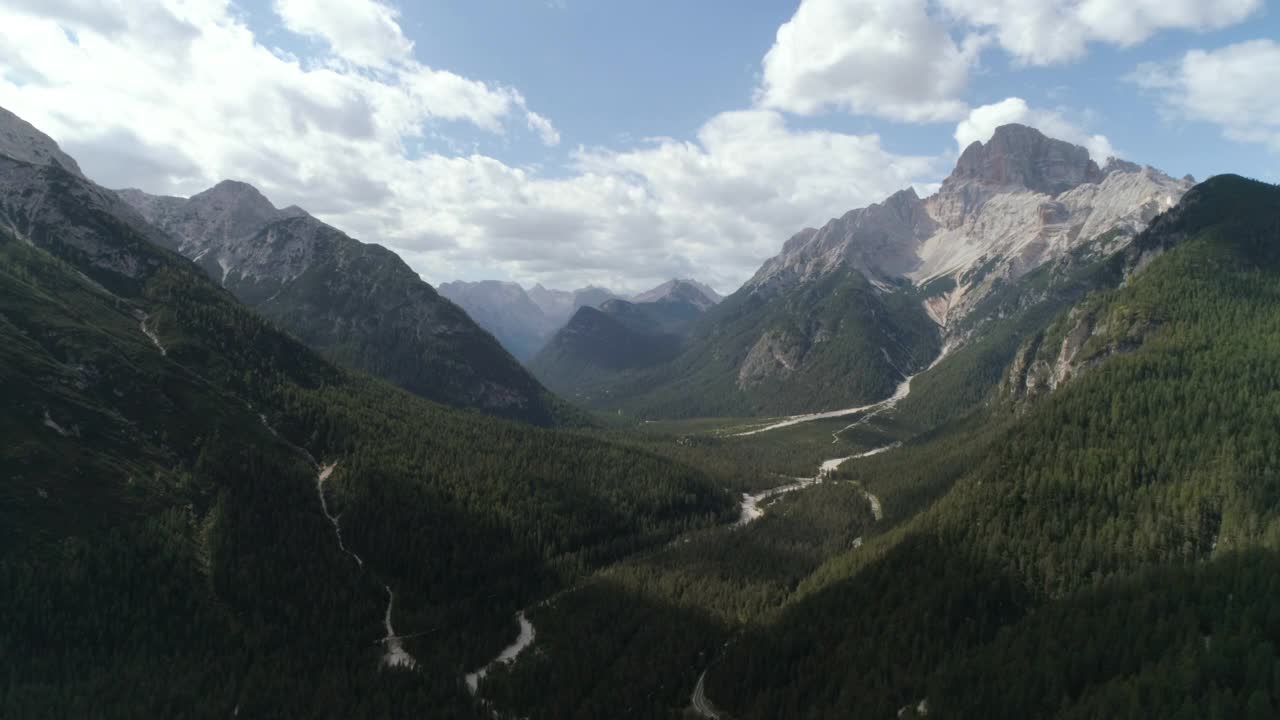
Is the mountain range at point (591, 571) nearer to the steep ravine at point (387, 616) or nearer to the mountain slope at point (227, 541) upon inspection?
the mountain slope at point (227, 541)

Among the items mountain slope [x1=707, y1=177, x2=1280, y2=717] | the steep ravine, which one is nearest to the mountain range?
mountain slope [x1=707, y1=177, x2=1280, y2=717]

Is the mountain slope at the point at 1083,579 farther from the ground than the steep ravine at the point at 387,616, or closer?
farther from the ground

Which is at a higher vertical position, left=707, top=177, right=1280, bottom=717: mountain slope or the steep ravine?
left=707, top=177, right=1280, bottom=717: mountain slope

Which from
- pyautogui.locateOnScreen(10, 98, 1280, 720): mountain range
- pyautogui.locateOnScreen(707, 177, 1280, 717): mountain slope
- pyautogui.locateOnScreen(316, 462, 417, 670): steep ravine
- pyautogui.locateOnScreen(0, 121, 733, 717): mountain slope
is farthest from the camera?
pyautogui.locateOnScreen(316, 462, 417, 670): steep ravine

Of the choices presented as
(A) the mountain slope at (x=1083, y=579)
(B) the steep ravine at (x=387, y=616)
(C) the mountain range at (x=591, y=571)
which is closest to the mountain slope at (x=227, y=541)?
(C) the mountain range at (x=591, y=571)

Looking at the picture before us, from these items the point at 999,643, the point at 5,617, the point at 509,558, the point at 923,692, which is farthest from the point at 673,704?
the point at 5,617

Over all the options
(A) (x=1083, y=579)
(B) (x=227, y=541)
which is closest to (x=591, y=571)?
(B) (x=227, y=541)

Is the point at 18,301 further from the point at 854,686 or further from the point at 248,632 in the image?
the point at 854,686

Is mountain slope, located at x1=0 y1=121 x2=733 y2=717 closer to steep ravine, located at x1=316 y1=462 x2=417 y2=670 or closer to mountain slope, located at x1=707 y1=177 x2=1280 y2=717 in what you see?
steep ravine, located at x1=316 y1=462 x2=417 y2=670
